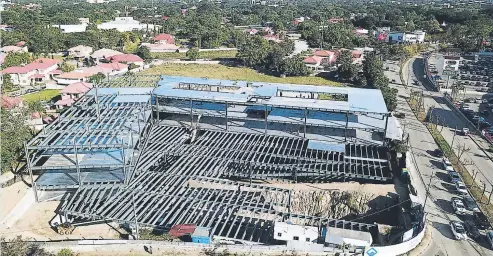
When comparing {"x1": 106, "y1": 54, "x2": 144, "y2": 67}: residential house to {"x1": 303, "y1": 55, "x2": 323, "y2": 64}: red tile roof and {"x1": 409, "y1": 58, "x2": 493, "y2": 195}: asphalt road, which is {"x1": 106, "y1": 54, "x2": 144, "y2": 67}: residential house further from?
{"x1": 409, "y1": 58, "x2": 493, "y2": 195}: asphalt road

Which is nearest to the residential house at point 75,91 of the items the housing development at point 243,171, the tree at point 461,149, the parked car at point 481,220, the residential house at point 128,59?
the housing development at point 243,171

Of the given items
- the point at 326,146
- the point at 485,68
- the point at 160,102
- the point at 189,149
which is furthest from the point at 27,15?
the point at 485,68

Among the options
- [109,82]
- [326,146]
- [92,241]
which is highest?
[109,82]

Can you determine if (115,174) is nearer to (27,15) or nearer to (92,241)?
(92,241)

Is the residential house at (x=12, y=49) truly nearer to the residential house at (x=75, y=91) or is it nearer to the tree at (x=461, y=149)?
the residential house at (x=75, y=91)

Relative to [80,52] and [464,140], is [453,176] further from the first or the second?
[80,52]

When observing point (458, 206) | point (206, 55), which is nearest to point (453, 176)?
point (458, 206)

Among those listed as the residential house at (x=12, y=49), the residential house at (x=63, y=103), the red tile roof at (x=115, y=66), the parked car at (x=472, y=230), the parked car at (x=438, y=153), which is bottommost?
the parked car at (x=472, y=230)
